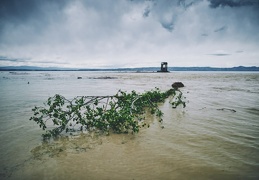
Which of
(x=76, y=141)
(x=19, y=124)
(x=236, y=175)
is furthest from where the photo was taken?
(x=19, y=124)

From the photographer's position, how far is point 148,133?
582 centimetres

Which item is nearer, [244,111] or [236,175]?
[236,175]

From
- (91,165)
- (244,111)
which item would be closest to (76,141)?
(91,165)

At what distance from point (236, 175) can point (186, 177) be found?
99cm

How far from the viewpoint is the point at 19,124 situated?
6668 mm

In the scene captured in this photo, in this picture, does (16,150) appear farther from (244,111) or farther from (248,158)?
(244,111)

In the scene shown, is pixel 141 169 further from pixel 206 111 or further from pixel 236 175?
pixel 206 111

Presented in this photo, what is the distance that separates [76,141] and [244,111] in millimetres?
7811

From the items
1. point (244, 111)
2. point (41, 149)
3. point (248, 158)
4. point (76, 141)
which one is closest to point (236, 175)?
point (248, 158)

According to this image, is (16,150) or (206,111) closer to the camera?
(16,150)

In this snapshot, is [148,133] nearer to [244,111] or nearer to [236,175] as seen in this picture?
[236,175]

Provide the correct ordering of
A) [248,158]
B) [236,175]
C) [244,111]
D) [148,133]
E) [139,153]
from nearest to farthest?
[236,175] < [248,158] < [139,153] < [148,133] < [244,111]

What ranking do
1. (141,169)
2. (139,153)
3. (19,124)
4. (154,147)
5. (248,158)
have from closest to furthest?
(141,169), (248,158), (139,153), (154,147), (19,124)

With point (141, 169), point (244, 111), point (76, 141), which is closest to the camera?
point (141, 169)
